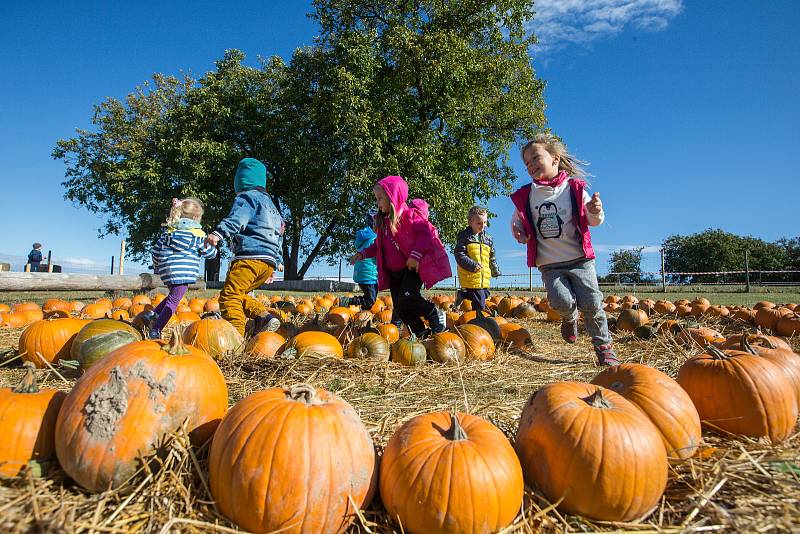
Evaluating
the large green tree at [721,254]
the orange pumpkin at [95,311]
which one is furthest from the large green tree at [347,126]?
the large green tree at [721,254]

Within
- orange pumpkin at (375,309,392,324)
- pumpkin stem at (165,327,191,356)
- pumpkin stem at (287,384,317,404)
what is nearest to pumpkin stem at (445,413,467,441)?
pumpkin stem at (287,384,317,404)

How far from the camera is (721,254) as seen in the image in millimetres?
52250

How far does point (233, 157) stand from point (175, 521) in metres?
25.0

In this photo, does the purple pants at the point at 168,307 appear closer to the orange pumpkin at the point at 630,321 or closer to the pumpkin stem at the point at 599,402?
the pumpkin stem at the point at 599,402

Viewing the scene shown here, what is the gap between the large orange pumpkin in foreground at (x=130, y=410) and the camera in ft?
5.41

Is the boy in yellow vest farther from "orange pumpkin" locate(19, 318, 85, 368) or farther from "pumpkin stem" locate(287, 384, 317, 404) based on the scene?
"pumpkin stem" locate(287, 384, 317, 404)

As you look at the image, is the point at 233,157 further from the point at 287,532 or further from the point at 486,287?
the point at 287,532

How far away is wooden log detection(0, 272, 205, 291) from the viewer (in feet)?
35.5

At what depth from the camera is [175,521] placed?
1.43 metres

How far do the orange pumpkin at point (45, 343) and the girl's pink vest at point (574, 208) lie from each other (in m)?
4.44

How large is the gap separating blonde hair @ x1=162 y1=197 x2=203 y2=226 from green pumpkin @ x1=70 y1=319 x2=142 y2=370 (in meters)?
1.90

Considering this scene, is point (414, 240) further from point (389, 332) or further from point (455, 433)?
point (455, 433)

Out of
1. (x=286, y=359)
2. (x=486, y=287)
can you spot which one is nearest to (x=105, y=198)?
(x=486, y=287)

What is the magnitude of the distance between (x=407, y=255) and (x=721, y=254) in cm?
6034
